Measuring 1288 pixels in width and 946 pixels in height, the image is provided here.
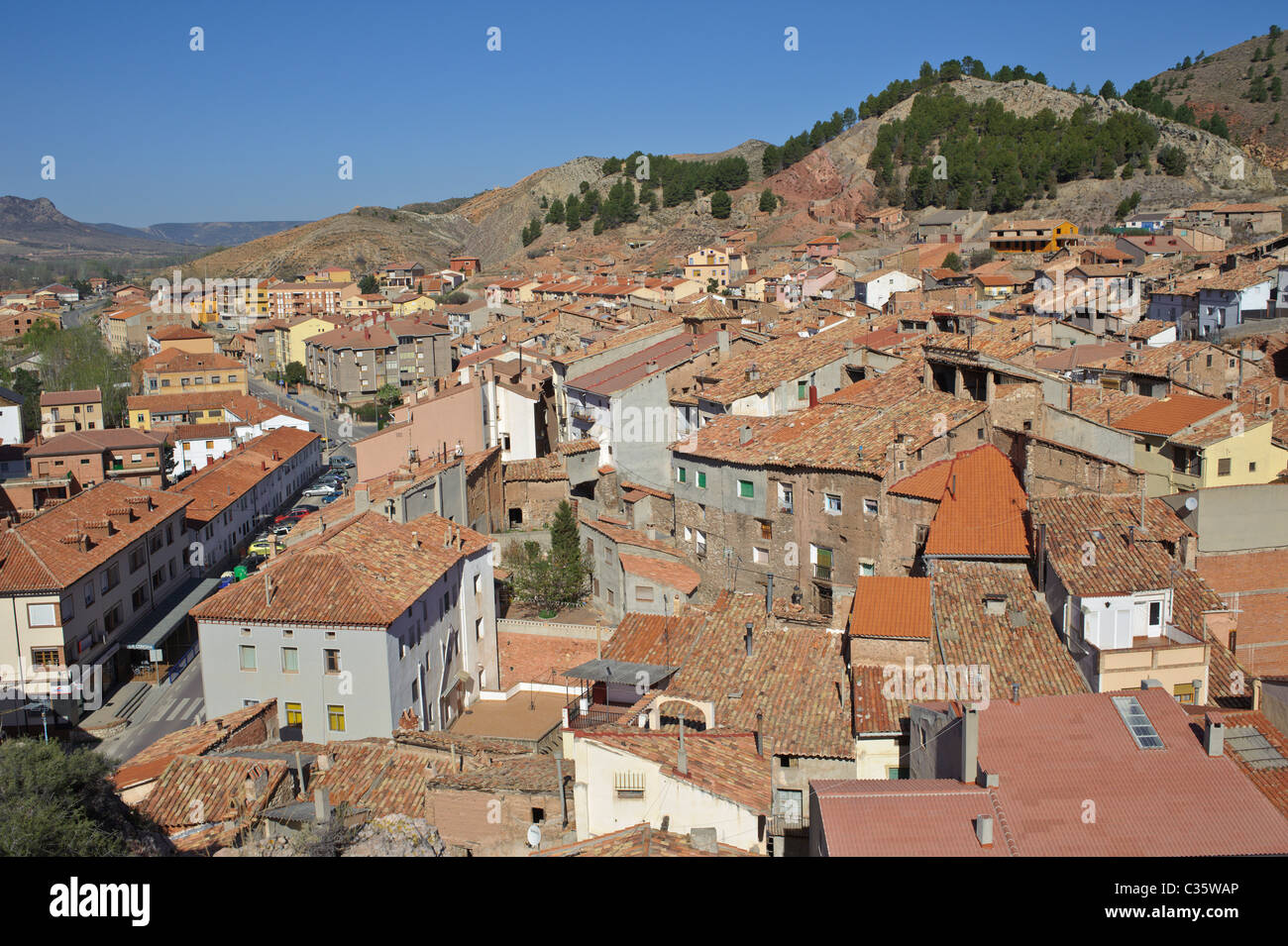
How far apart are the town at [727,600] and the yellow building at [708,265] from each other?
3392 cm

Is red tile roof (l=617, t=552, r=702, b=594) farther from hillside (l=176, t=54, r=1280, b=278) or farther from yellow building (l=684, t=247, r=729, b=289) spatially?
hillside (l=176, t=54, r=1280, b=278)

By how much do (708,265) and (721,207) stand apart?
103 feet

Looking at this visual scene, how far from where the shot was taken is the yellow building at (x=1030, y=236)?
73.5 m

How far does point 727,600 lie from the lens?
20750 millimetres

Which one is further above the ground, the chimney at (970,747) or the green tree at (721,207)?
the green tree at (721,207)

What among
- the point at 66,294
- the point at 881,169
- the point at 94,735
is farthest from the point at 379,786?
the point at 66,294

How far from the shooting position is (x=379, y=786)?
14875mm

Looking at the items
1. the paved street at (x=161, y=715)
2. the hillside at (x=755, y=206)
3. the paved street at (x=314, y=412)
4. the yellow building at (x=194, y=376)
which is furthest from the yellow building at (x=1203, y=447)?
the hillside at (x=755, y=206)

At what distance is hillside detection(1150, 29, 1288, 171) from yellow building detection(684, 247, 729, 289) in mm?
56837

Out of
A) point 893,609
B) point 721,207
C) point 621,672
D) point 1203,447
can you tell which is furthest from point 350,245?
point 893,609

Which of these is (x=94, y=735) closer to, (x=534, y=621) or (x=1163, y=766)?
(x=534, y=621)

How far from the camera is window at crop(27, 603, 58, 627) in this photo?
25281 mm

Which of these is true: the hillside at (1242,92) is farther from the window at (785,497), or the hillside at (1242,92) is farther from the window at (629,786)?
the window at (629,786)
